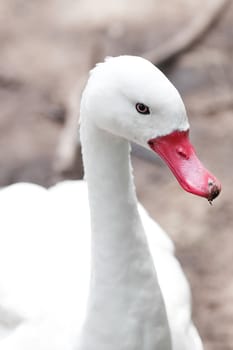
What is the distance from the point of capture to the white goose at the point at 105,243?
1881 mm

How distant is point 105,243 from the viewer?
213 centimetres

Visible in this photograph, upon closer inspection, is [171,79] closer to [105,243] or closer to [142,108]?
[105,243]

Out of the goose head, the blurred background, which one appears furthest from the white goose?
the blurred background

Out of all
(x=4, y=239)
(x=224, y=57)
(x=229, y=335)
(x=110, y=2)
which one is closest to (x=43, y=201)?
(x=4, y=239)

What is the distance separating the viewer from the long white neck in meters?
2.03

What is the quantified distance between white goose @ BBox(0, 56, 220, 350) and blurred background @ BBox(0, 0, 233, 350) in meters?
0.64

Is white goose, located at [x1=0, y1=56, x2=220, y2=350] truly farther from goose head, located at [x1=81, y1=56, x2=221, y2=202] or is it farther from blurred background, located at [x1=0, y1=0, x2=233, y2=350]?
blurred background, located at [x1=0, y1=0, x2=233, y2=350]

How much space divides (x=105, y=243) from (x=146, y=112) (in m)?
0.38

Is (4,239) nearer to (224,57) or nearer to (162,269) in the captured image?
(162,269)

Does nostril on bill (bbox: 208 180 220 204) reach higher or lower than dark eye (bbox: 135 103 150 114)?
lower

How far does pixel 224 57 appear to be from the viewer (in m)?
4.19

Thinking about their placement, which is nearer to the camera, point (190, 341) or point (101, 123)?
point (101, 123)

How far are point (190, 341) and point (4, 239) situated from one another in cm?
53

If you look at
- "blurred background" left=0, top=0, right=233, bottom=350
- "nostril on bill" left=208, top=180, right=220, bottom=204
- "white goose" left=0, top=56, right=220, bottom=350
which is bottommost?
"nostril on bill" left=208, top=180, right=220, bottom=204
